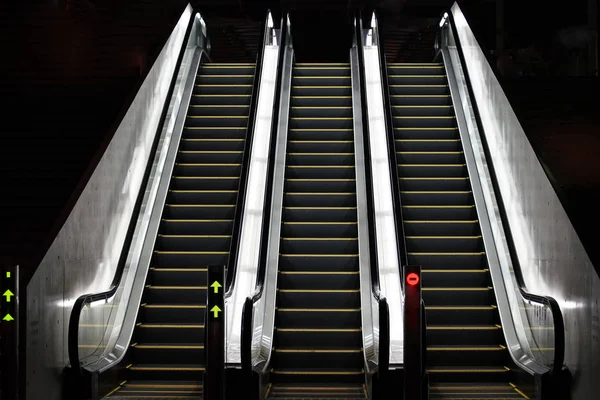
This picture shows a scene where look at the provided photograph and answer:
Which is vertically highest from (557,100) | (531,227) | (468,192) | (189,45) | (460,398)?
(189,45)

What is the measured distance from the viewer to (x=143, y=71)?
10391 millimetres

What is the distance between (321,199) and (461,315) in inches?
101

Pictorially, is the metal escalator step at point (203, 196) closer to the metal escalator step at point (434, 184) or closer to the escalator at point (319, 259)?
the escalator at point (319, 259)

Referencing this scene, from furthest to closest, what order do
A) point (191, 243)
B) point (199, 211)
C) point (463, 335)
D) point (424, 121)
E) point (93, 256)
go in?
point (424, 121), point (199, 211), point (191, 243), point (463, 335), point (93, 256)

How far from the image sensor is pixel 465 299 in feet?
28.5

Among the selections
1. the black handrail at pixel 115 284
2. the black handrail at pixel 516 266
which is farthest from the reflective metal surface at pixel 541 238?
the black handrail at pixel 115 284

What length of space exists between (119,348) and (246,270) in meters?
1.67

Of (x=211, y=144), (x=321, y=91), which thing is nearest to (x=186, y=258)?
(x=211, y=144)

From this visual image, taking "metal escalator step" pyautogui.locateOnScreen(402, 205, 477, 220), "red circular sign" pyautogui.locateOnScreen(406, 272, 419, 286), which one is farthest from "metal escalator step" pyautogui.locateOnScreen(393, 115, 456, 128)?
"red circular sign" pyautogui.locateOnScreen(406, 272, 419, 286)

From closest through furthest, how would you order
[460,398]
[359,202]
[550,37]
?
1. [460,398]
2. [359,202]
3. [550,37]

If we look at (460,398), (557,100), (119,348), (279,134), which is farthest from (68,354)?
(557,100)

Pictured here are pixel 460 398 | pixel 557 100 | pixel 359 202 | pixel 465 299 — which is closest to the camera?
pixel 460 398

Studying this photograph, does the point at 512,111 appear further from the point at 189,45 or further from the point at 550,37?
the point at 550,37

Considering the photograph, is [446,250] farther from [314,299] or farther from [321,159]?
[321,159]
